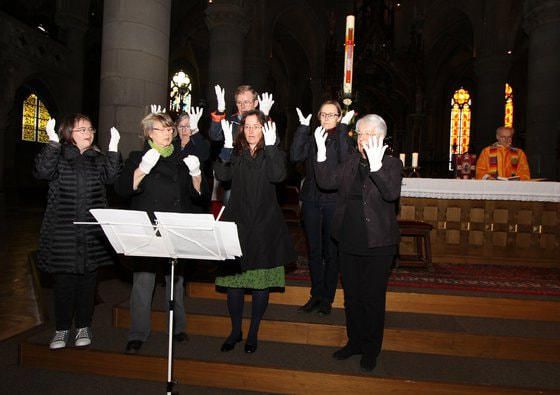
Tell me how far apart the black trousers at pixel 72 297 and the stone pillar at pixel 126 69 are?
7.92ft

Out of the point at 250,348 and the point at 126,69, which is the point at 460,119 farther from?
the point at 250,348

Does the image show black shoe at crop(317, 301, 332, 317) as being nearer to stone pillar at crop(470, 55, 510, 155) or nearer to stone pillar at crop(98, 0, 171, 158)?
stone pillar at crop(98, 0, 171, 158)

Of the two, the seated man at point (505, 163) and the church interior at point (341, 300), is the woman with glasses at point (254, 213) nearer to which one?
the church interior at point (341, 300)

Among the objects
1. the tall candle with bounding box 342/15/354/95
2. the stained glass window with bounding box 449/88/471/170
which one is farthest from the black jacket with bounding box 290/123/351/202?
the stained glass window with bounding box 449/88/471/170

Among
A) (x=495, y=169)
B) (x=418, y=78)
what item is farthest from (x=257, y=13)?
(x=495, y=169)

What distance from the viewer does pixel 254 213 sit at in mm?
3342

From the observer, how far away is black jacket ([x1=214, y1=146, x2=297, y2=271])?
3297mm

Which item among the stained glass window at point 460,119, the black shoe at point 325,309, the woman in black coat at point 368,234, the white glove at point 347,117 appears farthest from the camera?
the stained glass window at point 460,119

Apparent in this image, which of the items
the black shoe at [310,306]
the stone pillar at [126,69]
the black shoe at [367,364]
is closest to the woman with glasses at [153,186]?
the black shoe at [310,306]

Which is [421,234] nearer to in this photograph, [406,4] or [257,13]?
[257,13]

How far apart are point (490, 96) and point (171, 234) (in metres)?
16.1

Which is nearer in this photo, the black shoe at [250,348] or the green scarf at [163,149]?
the green scarf at [163,149]

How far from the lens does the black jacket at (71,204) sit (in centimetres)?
337

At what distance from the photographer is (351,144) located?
12.4 feet
